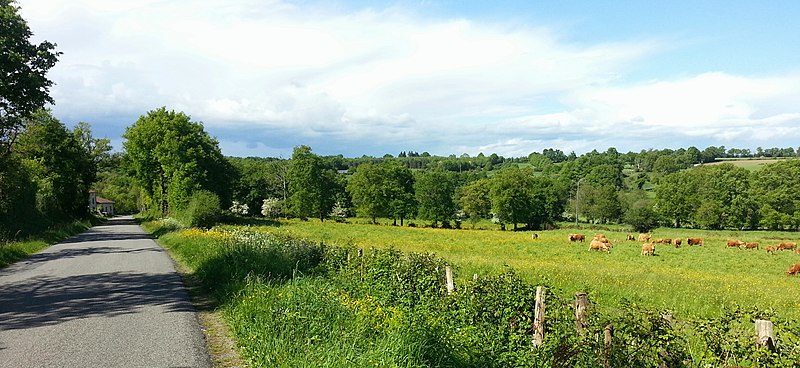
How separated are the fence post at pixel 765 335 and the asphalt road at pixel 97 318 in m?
6.76

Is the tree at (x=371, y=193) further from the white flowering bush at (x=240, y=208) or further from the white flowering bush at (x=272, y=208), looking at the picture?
the white flowering bush at (x=240, y=208)

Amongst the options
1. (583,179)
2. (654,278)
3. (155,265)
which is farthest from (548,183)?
(155,265)

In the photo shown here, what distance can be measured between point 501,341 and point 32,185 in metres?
40.3

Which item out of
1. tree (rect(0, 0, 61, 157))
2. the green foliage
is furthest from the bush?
the green foliage

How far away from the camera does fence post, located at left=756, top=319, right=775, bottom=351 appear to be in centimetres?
520

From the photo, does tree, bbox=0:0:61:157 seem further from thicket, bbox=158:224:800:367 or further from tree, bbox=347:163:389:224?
tree, bbox=347:163:389:224

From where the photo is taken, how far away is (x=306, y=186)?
2995 inches

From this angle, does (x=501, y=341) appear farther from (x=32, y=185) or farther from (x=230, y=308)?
(x=32, y=185)

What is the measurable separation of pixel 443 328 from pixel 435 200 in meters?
77.9

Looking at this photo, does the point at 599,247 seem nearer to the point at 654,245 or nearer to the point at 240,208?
the point at 654,245

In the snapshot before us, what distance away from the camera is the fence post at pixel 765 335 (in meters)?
5.20

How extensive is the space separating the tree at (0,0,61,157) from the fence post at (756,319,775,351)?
24.1 m

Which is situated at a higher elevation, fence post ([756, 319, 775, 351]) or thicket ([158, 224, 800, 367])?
fence post ([756, 319, 775, 351])

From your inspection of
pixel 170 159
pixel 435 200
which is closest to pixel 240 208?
pixel 435 200
